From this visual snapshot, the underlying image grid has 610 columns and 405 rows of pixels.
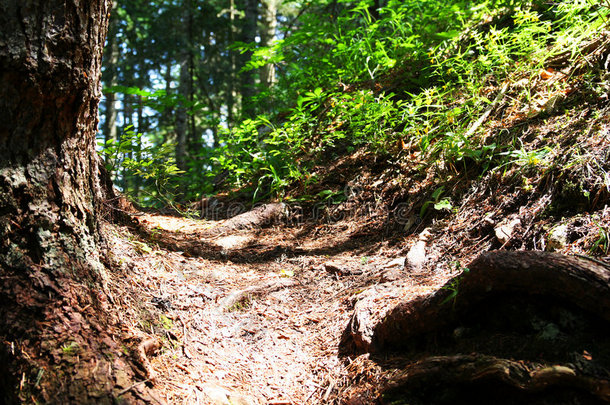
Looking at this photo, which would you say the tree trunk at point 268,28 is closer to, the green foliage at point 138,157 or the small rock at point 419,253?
the green foliage at point 138,157

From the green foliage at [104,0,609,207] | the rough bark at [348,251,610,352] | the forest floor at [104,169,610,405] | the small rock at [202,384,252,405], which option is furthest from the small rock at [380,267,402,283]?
the small rock at [202,384,252,405]

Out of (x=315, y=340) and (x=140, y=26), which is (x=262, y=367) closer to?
(x=315, y=340)

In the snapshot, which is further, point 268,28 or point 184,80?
point 268,28

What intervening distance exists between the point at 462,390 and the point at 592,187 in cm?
171

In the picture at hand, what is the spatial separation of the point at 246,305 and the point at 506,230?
2077 mm

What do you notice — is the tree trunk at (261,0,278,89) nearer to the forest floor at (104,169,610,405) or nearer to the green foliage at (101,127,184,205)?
the green foliage at (101,127,184,205)

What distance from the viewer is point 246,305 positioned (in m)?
2.99

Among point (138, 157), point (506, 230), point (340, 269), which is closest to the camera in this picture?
point (506, 230)

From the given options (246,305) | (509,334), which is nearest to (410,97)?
(246,305)

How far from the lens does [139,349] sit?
193 cm

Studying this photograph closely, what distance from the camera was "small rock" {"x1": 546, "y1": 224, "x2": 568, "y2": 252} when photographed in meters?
2.38

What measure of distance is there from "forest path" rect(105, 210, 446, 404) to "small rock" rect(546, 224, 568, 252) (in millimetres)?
728

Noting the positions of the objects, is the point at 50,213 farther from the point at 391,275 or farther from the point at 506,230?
the point at 506,230

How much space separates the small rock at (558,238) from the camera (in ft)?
7.80
